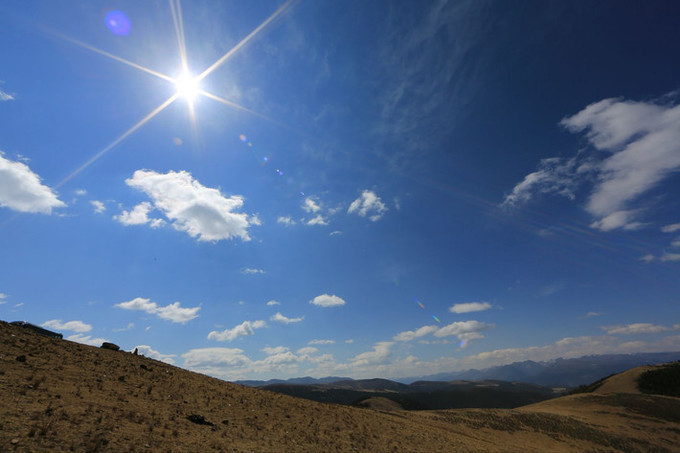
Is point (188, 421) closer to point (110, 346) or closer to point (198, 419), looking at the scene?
point (198, 419)

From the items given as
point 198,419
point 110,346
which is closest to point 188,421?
point 198,419

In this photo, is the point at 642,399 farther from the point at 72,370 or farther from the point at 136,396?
the point at 72,370

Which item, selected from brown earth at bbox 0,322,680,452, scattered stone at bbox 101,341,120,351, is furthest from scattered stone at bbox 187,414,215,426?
scattered stone at bbox 101,341,120,351

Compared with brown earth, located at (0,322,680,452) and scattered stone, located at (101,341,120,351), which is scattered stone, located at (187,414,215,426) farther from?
scattered stone, located at (101,341,120,351)

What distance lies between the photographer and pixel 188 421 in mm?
17344

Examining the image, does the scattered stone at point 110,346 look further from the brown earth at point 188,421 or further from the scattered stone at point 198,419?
the scattered stone at point 198,419

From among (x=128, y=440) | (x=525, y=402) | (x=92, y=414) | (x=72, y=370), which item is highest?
(x=72, y=370)

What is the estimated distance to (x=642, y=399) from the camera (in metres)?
52.6

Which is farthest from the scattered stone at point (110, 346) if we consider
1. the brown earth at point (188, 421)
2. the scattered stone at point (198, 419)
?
the scattered stone at point (198, 419)

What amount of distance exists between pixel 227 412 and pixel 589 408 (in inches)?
2444

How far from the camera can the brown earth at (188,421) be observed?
12.6 meters

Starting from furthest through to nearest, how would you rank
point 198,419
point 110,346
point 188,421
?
point 110,346, point 198,419, point 188,421

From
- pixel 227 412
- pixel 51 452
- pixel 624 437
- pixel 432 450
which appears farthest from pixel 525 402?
pixel 51 452

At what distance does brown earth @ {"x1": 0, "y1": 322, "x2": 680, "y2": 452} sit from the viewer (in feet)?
41.4
